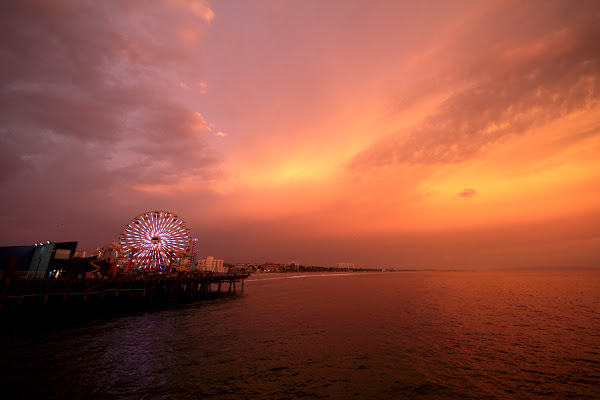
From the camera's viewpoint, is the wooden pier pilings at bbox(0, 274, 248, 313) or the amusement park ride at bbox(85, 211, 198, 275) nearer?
the wooden pier pilings at bbox(0, 274, 248, 313)

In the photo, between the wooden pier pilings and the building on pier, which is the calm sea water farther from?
the building on pier

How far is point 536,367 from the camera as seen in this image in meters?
20.2

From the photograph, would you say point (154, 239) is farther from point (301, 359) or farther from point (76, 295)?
point (301, 359)

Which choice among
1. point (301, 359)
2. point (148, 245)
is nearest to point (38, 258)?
point (148, 245)

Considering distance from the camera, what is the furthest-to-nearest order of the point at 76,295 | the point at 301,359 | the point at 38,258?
1. the point at 38,258
2. the point at 76,295
3. the point at 301,359

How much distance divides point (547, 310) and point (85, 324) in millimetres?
73380

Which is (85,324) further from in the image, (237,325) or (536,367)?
(536,367)

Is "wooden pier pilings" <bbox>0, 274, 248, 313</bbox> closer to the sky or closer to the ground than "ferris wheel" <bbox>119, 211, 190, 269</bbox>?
closer to the ground

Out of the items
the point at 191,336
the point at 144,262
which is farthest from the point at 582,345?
the point at 144,262

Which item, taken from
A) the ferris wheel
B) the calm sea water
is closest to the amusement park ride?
the ferris wheel

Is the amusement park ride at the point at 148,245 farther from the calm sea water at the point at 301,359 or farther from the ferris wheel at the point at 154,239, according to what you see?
the calm sea water at the point at 301,359

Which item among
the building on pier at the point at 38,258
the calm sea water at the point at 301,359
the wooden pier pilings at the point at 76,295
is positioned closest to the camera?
the calm sea water at the point at 301,359

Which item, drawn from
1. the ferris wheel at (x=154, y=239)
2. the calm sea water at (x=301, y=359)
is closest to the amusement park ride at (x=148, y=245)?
the ferris wheel at (x=154, y=239)

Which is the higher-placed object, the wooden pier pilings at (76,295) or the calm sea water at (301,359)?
the wooden pier pilings at (76,295)
